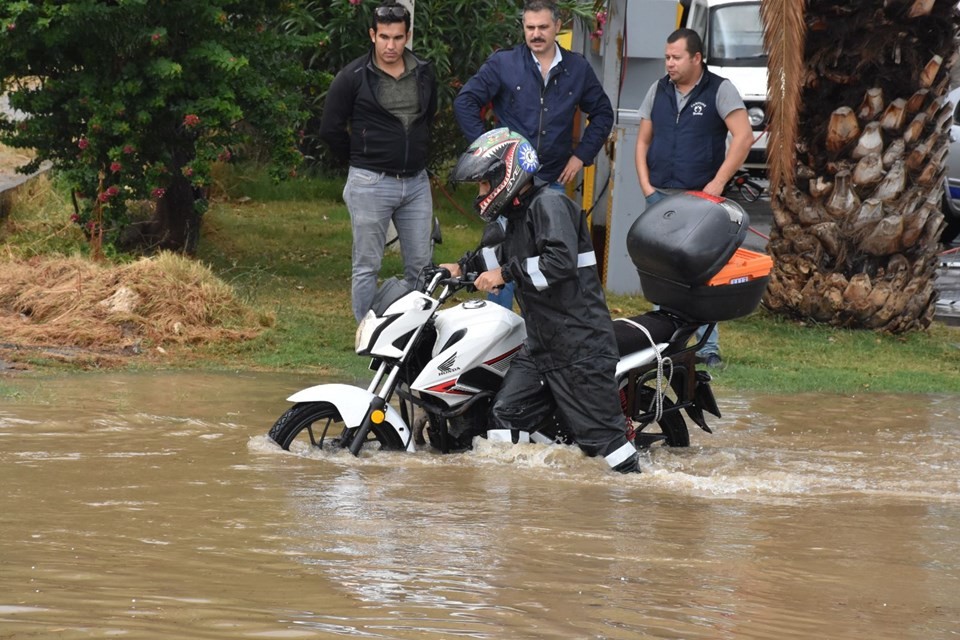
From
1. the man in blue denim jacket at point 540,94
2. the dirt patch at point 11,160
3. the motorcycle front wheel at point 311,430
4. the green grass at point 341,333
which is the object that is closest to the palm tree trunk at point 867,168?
the green grass at point 341,333

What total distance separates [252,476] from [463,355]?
1.06 meters

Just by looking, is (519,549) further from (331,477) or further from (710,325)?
(710,325)

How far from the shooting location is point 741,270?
20.8 ft

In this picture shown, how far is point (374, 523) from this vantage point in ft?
16.4

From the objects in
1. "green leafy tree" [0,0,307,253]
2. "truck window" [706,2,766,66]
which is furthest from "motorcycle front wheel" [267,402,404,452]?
"truck window" [706,2,766,66]

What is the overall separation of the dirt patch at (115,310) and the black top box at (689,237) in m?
3.44

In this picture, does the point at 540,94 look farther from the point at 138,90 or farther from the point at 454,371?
the point at 138,90

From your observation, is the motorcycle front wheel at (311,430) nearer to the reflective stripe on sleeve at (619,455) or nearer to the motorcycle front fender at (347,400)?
the motorcycle front fender at (347,400)

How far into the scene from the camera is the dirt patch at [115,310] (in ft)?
28.2

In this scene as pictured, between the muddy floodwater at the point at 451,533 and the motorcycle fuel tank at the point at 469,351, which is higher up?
the motorcycle fuel tank at the point at 469,351

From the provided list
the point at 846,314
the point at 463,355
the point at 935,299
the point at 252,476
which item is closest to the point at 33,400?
the point at 252,476

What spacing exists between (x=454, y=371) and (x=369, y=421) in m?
0.43

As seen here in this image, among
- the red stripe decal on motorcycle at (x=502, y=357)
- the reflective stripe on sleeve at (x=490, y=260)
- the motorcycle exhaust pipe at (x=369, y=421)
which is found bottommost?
the motorcycle exhaust pipe at (x=369, y=421)

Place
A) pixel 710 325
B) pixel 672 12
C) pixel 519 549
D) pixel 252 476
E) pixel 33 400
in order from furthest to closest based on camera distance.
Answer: pixel 672 12
pixel 33 400
pixel 710 325
pixel 252 476
pixel 519 549
